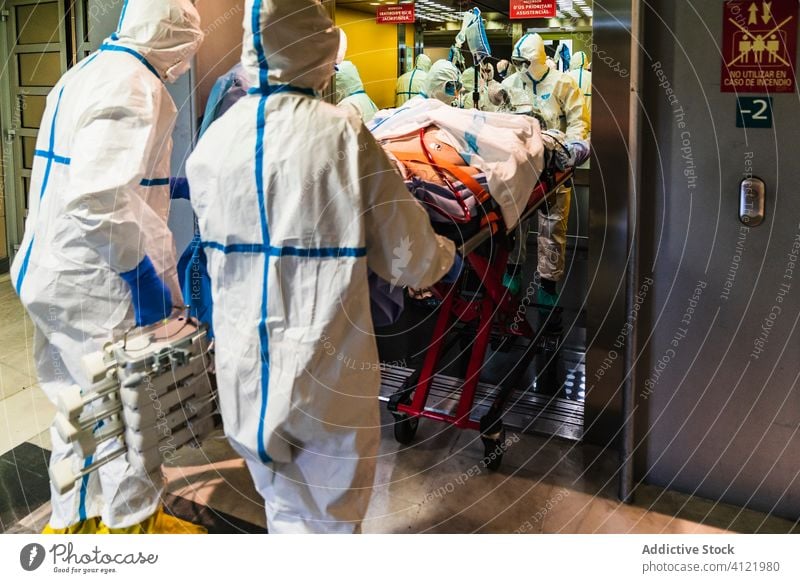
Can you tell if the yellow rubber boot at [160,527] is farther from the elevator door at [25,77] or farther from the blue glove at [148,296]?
the elevator door at [25,77]

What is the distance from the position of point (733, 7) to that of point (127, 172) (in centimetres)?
190

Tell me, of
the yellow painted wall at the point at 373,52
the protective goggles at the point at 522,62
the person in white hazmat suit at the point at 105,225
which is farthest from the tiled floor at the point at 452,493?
the yellow painted wall at the point at 373,52

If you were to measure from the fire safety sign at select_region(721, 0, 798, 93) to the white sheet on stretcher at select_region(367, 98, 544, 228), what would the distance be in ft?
2.41

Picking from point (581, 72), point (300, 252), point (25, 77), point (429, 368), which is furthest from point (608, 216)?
point (25, 77)

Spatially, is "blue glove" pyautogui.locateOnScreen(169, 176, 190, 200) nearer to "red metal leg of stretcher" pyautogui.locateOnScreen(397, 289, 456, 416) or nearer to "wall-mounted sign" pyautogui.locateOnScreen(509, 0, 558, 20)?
"red metal leg of stretcher" pyautogui.locateOnScreen(397, 289, 456, 416)

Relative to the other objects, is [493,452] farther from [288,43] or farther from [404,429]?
[288,43]

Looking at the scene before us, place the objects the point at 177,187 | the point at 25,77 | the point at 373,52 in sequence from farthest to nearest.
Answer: the point at 373,52 → the point at 25,77 → the point at 177,187

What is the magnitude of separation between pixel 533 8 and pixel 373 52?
1346 millimetres

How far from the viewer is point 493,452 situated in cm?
302

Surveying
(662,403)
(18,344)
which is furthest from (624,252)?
(18,344)

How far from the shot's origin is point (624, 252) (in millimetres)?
2902

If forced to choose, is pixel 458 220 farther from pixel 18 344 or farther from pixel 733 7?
pixel 18 344

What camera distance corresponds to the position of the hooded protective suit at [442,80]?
5.05m

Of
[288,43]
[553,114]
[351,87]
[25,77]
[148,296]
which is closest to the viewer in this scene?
[288,43]
